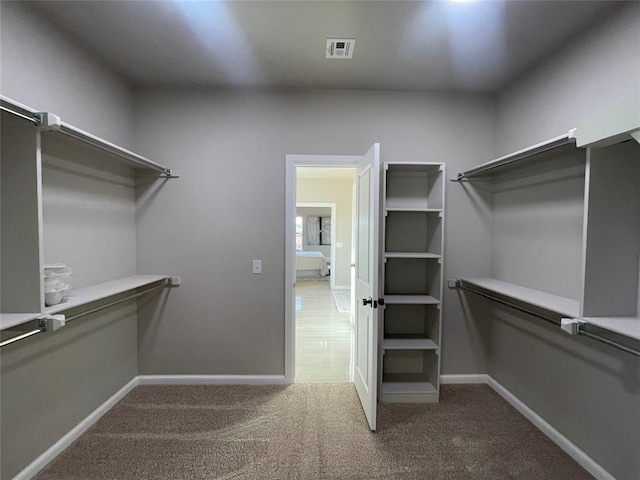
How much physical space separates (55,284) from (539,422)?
3224 millimetres

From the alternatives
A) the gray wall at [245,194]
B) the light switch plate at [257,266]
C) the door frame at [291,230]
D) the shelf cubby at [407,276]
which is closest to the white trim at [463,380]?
the gray wall at [245,194]

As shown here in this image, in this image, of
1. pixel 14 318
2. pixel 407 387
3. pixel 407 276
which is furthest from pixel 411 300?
pixel 14 318

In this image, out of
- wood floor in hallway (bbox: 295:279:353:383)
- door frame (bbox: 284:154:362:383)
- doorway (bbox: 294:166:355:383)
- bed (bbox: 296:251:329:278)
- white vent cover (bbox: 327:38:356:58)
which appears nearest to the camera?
white vent cover (bbox: 327:38:356:58)

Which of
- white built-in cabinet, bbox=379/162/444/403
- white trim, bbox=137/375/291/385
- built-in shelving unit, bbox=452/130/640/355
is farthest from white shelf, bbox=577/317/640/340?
white trim, bbox=137/375/291/385

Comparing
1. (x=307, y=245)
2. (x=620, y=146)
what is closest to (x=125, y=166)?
(x=620, y=146)

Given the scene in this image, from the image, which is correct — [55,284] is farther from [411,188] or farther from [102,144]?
[411,188]

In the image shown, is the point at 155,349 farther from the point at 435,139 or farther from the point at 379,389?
the point at 435,139

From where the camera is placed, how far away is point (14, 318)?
1344mm

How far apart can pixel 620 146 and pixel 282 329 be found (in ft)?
8.41

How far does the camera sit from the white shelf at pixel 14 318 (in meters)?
1.26

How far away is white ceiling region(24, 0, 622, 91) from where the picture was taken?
5.51 ft

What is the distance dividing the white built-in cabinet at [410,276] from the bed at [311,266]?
6439 mm

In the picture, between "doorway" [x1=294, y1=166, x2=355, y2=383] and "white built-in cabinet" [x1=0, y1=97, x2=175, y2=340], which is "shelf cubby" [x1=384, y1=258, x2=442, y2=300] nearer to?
"doorway" [x1=294, y1=166, x2=355, y2=383]

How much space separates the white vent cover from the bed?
7.25 meters
